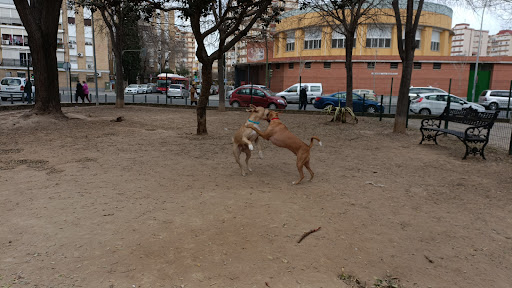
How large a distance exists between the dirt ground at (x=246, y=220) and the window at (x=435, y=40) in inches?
1558

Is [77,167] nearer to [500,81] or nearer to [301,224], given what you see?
[301,224]

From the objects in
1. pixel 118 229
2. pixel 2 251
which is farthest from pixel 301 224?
pixel 2 251

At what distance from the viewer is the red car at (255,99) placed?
21469mm

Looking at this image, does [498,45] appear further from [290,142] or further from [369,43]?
[290,142]

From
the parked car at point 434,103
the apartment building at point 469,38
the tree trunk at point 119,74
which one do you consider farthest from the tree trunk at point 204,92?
the apartment building at point 469,38

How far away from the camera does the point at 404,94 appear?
37.4ft

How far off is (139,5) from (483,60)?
119 ft

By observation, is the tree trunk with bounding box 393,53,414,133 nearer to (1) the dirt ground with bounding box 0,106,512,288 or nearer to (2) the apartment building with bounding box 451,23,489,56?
(1) the dirt ground with bounding box 0,106,512,288

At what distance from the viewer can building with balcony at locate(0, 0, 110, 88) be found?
52062mm

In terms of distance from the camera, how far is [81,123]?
487 inches

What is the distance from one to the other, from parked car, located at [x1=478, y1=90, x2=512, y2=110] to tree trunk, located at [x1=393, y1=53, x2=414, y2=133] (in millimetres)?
17094

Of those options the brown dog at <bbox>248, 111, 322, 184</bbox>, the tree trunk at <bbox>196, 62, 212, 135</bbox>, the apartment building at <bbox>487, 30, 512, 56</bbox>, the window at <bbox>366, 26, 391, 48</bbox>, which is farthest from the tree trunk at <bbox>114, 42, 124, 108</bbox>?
the apartment building at <bbox>487, 30, 512, 56</bbox>

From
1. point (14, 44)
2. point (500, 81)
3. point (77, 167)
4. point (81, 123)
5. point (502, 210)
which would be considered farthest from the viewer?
point (14, 44)

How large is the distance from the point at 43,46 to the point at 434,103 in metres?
18.5
